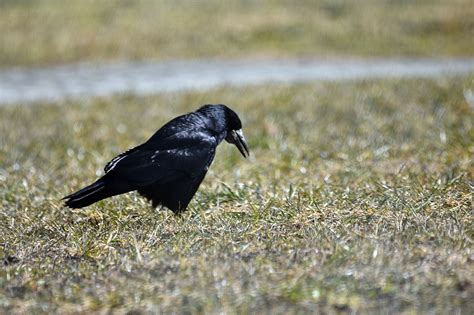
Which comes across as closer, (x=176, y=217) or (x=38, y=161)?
(x=176, y=217)

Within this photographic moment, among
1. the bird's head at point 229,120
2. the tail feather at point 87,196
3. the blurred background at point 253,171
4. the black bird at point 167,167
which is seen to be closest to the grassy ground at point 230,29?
the blurred background at point 253,171

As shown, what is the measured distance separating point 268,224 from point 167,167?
1.01 meters

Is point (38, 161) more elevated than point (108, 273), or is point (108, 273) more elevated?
point (108, 273)

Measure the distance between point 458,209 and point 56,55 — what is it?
38.0ft

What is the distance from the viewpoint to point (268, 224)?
4.71 metres

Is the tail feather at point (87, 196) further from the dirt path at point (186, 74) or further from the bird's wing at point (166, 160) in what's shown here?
the dirt path at point (186, 74)

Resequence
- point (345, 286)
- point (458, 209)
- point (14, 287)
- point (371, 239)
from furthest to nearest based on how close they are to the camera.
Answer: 1. point (458, 209)
2. point (371, 239)
3. point (14, 287)
4. point (345, 286)

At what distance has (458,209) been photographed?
4820 millimetres

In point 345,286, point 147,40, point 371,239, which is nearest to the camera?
point 345,286

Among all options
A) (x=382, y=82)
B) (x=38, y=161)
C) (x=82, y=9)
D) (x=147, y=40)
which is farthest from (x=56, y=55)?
(x=38, y=161)

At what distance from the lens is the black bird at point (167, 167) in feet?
16.8

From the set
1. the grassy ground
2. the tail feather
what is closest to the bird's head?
the tail feather

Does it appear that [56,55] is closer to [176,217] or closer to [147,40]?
[147,40]

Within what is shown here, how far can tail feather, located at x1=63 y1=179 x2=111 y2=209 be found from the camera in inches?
195
